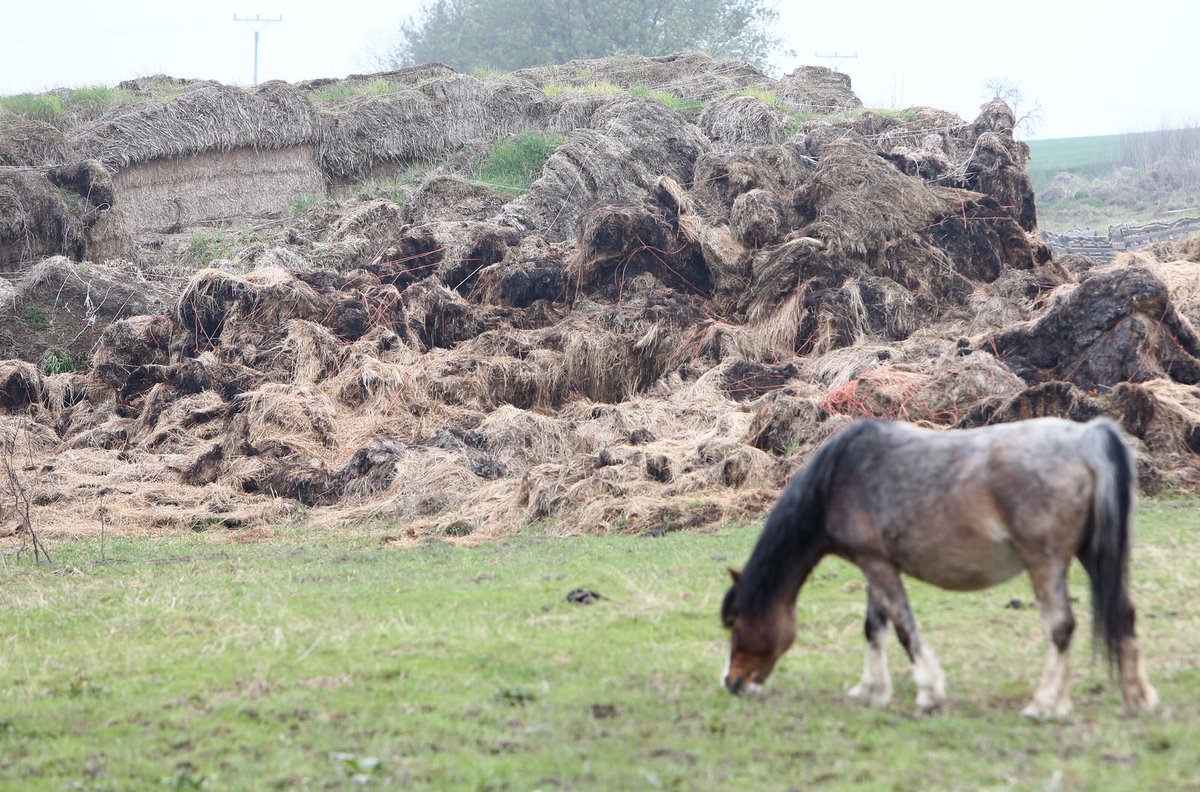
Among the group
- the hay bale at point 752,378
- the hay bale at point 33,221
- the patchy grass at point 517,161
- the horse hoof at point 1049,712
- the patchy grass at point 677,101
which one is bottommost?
the hay bale at point 752,378

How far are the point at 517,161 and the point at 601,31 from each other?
4558cm

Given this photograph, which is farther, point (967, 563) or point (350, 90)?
point (350, 90)

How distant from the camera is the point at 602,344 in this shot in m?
19.2

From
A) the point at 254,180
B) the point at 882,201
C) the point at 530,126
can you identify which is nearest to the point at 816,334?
the point at 882,201

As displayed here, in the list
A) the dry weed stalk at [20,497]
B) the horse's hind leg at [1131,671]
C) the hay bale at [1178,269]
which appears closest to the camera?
the horse's hind leg at [1131,671]

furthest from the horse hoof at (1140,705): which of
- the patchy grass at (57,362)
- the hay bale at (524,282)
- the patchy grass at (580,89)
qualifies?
the patchy grass at (580,89)

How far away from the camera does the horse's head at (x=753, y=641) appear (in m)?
6.57

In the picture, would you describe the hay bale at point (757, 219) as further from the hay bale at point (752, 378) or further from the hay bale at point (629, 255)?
the hay bale at point (752, 378)

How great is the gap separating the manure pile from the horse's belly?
645 cm

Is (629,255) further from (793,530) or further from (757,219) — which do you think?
(793,530)

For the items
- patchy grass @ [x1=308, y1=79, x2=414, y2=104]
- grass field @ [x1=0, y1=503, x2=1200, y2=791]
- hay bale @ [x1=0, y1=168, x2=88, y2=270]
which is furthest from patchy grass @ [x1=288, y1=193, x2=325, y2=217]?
grass field @ [x1=0, y1=503, x2=1200, y2=791]

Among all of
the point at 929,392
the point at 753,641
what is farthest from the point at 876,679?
the point at 929,392

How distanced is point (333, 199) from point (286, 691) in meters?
25.3

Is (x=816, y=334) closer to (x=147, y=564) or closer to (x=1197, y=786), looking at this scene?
(x=147, y=564)
